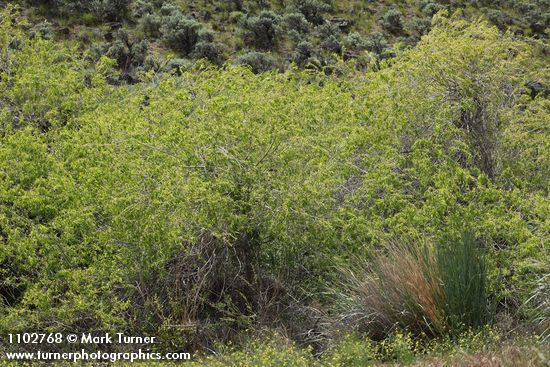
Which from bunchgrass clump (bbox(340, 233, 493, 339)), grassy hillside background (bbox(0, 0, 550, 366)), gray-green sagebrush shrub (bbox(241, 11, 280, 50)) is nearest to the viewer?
bunchgrass clump (bbox(340, 233, 493, 339))

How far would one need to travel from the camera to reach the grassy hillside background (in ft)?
27.4

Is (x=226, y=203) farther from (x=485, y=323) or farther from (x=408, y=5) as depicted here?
(x=408, y=5)

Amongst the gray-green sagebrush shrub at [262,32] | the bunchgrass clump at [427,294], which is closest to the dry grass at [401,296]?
the bunchgrass clump at [427,294]

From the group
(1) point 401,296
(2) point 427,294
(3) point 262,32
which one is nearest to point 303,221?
(1) point 401,296

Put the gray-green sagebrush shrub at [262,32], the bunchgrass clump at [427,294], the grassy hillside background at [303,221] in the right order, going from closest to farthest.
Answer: the bunchgrass clump at [427,294], the grassy hillside background at [303,221], the gray-green sagebrush shrub at [262,32]

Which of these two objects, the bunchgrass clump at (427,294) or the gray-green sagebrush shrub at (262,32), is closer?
the bunchgrass clump at (427,294)

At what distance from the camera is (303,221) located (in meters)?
10.4

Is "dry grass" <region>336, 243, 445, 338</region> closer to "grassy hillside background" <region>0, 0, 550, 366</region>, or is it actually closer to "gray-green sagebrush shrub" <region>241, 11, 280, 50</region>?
"grassy hillside background" <region>0, 0, 550, 366</region>

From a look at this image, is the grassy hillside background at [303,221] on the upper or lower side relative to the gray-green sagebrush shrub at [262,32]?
upper

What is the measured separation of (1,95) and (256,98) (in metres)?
6.71

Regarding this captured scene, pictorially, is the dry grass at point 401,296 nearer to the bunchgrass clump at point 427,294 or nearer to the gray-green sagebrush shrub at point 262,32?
the bunchgrass clump at point 427,294

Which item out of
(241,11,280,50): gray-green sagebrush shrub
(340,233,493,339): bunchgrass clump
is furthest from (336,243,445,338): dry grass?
(241,11,280,50): gray-green sagebrush shrub

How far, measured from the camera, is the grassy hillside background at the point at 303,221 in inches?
329

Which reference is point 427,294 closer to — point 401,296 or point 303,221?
point 401,296
